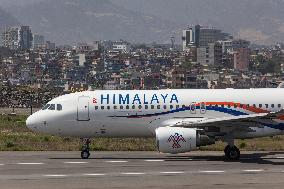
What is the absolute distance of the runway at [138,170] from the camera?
27.3 meters

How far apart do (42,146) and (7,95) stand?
115 metres

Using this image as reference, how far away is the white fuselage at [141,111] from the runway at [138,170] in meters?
1.60

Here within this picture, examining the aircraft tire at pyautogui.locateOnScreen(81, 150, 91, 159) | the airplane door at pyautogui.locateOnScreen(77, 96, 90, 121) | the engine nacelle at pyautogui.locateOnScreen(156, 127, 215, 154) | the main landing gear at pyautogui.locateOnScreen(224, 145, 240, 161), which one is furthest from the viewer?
the airplane door at pyautogui.locateOnScreen(77, 96, 90, 121)

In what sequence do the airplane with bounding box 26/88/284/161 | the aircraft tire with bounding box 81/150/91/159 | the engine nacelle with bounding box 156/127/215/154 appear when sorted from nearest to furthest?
the engine nacelle with bounding box 156/127/215/154 → the aircraft tire with bounding box 81/150/91/159 → the airplane with bounding box 26/88/284/161

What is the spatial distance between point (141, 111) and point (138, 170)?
20.5 feet

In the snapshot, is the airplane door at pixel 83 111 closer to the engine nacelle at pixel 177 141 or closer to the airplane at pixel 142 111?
the airplane at pixel 142 111

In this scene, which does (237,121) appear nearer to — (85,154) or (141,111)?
(141,111)

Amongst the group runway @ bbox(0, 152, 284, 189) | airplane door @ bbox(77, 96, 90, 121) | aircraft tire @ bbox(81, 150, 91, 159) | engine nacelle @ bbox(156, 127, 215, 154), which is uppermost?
airplane door @ bbox(77, 96, 90, 121)

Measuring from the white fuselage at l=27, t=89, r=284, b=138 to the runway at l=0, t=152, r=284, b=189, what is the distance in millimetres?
1603

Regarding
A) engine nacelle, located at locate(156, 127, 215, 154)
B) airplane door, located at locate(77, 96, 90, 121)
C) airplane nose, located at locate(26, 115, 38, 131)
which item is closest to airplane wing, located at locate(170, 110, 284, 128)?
engine nacelle, located at locate(156, 127, 215, 154)

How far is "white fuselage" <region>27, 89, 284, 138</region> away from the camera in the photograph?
3703cm

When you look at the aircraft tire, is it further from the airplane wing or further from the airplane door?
the airplane wing

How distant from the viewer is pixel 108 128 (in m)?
37.2

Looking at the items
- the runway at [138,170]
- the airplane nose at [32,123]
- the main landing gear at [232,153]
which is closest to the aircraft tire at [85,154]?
the runway at [138,170]
